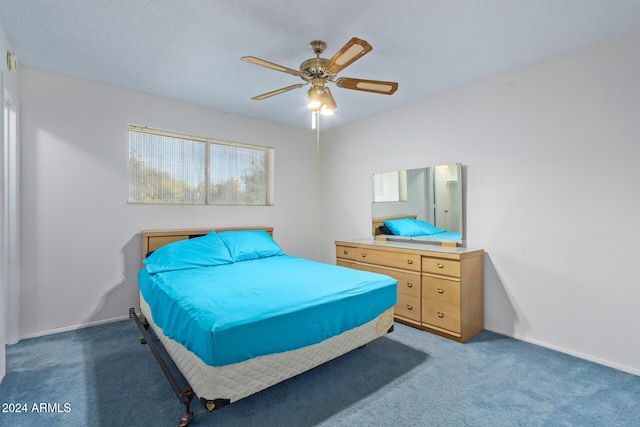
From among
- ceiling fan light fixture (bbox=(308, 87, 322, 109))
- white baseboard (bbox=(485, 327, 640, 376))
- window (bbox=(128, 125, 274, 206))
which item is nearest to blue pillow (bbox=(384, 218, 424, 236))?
white baseboard (bbox=(485, 327, 640, 376))

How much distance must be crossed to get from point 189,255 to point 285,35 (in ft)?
7.06

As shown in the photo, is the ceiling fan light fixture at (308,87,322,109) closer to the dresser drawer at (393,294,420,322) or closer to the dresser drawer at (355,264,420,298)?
the dresser drawer at (355,264,420,298)

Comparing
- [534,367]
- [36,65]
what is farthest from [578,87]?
[36,65]

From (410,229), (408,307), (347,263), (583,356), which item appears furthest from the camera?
(347,263)

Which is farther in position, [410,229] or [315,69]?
[410,229]

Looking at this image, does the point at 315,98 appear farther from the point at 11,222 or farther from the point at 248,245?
the point at 11,222

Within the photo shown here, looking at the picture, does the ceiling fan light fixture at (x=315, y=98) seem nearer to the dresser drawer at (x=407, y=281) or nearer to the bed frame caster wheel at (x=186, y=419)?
the dresser drawer at (x=407, y=281)

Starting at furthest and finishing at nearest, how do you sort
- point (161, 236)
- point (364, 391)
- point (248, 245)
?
point (248, 245), point (161, 236), point (364, 391)

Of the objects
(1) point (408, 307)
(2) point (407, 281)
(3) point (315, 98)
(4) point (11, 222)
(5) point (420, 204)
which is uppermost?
(3) point (315, 98)

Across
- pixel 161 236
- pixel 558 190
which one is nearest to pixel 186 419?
pixel 161 236

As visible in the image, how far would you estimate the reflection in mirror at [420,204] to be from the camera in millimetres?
3271

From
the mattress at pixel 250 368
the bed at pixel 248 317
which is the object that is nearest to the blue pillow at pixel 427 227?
the bed at pixel 248 317

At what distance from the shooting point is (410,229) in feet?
12.1

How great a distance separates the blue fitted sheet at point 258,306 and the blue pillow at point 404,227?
1.35 meters
